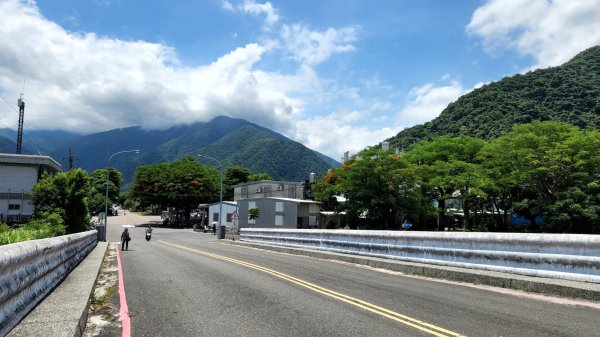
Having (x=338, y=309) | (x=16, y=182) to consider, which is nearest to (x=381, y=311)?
(x=338, y=309)

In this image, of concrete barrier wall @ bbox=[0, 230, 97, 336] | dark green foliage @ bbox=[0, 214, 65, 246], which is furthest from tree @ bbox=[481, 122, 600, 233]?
concrete barrier wall @ bbox=[0, 230, 97, 336]

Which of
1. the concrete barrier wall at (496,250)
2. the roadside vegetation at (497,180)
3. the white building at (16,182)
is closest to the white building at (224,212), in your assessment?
the white building at (16,182)

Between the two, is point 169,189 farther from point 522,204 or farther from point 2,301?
point 2,301

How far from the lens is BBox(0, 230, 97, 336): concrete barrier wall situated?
5.30 m

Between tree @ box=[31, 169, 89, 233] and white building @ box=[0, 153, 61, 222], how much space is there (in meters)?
25.2

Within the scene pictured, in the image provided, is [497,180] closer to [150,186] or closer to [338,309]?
[338,309]

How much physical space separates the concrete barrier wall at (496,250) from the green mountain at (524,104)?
80.2m

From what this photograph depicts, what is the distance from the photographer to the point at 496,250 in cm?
1150

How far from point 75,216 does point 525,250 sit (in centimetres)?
2818

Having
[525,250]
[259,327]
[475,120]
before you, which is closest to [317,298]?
[259,327]

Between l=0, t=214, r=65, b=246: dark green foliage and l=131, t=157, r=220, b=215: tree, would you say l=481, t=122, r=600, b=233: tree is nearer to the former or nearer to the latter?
l=0, t=214, r=65, b=246: dark green foliage

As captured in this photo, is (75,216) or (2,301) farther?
(75,216)

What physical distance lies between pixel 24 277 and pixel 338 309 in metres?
4.88

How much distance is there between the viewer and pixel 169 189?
8012cm
